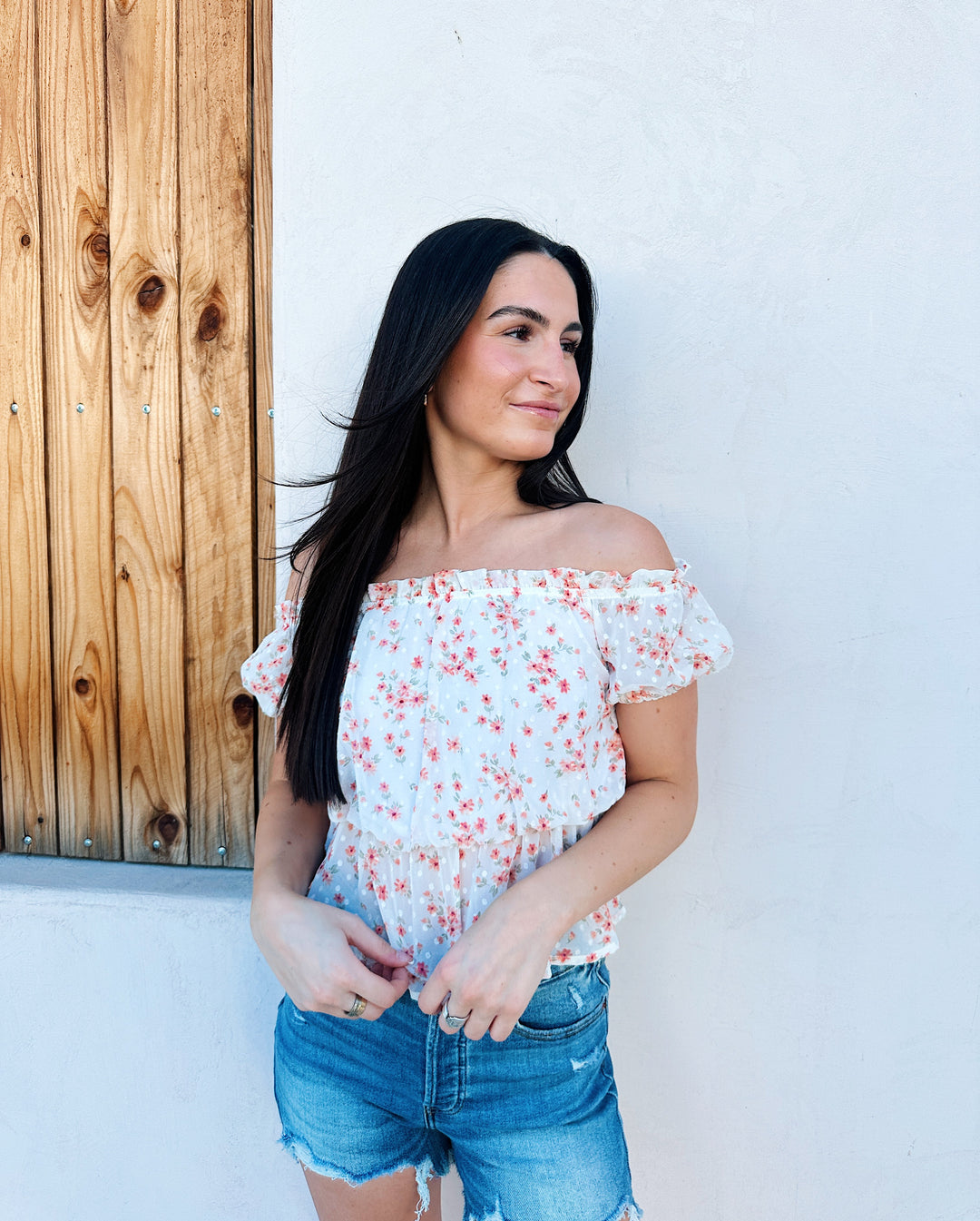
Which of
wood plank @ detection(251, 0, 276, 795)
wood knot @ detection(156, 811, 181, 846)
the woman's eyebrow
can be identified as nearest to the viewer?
the woman's eyebrow

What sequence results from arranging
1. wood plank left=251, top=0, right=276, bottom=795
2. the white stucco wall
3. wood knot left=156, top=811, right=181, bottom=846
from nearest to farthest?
the white stucco wall → wood plank left=251, top=0, right=276, bottom=795 → wood knot left=156, top=811, right=181, bottom=846

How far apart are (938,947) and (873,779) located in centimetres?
33

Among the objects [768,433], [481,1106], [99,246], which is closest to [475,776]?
[481,1106]

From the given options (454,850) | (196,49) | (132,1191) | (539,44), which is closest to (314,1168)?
(454,850)

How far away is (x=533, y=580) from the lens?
1.26 m

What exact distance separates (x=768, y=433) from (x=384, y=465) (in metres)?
0.70

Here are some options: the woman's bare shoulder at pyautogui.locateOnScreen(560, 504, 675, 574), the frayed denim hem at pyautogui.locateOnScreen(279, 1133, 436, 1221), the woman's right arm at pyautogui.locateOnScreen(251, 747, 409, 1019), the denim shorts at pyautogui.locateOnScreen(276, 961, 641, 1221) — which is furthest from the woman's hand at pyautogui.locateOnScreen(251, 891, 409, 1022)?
the woman's bare shoulder at pyautogui.locateOnScreen(560, 504, 675, 574)

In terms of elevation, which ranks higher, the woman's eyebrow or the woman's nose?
the woman's eyebrow

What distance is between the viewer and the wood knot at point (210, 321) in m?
1.86

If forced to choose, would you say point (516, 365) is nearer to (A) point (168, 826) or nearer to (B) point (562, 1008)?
(B) point (562, 1008)

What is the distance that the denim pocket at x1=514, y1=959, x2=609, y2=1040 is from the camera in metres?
1.21

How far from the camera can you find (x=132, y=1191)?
1859 mm

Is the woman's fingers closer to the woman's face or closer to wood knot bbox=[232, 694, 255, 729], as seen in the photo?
the woman's face

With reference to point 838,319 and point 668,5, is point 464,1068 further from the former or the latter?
point 668,5
